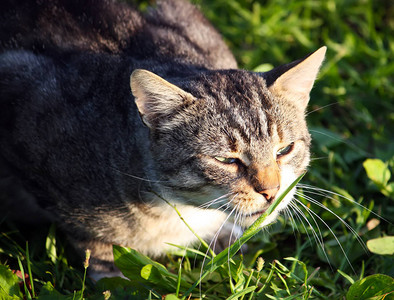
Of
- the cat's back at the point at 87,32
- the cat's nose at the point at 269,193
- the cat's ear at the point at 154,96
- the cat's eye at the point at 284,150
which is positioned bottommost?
the cat's nose at the point at 269,193

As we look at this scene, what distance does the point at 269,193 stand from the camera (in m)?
2.66

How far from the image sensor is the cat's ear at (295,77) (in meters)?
2.82

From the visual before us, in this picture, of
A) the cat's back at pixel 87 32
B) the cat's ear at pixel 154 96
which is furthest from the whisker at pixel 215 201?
the cat's back at pixel 87 32

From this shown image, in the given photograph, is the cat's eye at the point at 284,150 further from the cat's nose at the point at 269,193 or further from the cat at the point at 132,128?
the cat's nose at the point at 269,193

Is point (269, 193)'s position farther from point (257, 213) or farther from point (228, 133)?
point (228, 133)

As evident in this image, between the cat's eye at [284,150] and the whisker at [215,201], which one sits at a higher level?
the cat's eye at [284,150]

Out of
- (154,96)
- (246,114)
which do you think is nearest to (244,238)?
(246,114)

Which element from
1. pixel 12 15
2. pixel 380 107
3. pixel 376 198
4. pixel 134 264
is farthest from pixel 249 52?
pixel 134 264

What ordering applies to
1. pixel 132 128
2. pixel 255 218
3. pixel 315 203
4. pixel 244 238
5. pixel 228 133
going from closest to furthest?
pixel 244 238 → pixel 228 133 → pixel 255 218 → pixel 132 128 → pixel 315 203

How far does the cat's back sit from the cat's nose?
3.69ft

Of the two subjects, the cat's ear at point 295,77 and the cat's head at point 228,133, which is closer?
the cat's head at point 228,133

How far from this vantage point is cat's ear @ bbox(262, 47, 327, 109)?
111 inches

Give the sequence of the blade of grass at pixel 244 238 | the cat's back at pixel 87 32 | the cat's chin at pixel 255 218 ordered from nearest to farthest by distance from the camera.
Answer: the blade of grass at pixel 244 238 → the cat's chin at pixel 255 218 → the cat's back at pixel 87 32

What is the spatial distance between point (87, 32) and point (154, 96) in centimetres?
99
